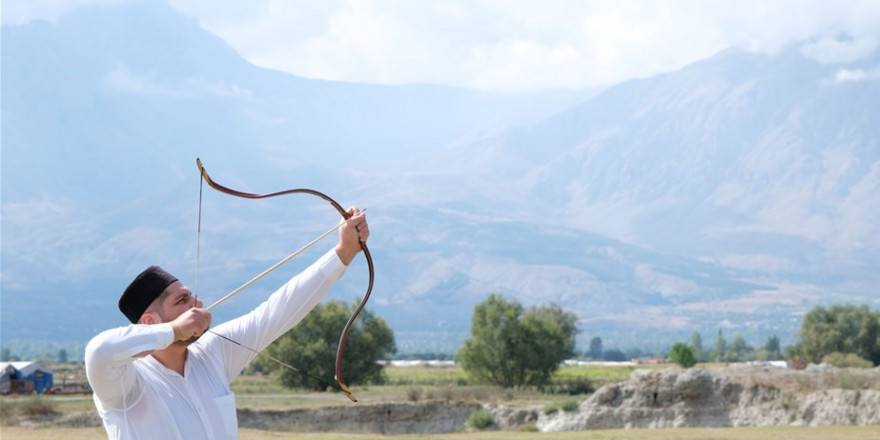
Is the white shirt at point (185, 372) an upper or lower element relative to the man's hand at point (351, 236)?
lower

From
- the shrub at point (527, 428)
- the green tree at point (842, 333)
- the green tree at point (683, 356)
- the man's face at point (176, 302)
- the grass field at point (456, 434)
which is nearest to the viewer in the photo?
the man's face at point (176, 302)

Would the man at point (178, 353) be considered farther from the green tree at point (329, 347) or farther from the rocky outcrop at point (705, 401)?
the green tree at point (329, 347)

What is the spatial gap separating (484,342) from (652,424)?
35.2m

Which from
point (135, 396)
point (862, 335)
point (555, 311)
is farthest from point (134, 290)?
point (555, 311)

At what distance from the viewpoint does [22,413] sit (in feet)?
128

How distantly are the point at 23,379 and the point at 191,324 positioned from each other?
7010 centimetres

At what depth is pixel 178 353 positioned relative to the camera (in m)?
5.30

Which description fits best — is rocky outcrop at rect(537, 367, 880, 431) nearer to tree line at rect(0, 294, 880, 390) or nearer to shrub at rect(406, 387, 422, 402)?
shrub at rect(406, 387, 422, 402)

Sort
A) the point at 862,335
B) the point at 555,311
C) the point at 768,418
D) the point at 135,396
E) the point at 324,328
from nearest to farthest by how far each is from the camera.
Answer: the point at 135,396
the point at 768,418
the point at 324,328
the point at 862,335
the point at 555,311

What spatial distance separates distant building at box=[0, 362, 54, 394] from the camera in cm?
6906

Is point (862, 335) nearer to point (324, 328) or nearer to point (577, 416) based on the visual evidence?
point (324, 328)

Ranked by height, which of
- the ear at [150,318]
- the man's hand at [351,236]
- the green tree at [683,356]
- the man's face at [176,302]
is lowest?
the ear at [150,318]

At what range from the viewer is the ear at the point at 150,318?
5286mm

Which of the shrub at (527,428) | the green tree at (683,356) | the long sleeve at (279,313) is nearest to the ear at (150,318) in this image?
the long sleeve at (279,313)
